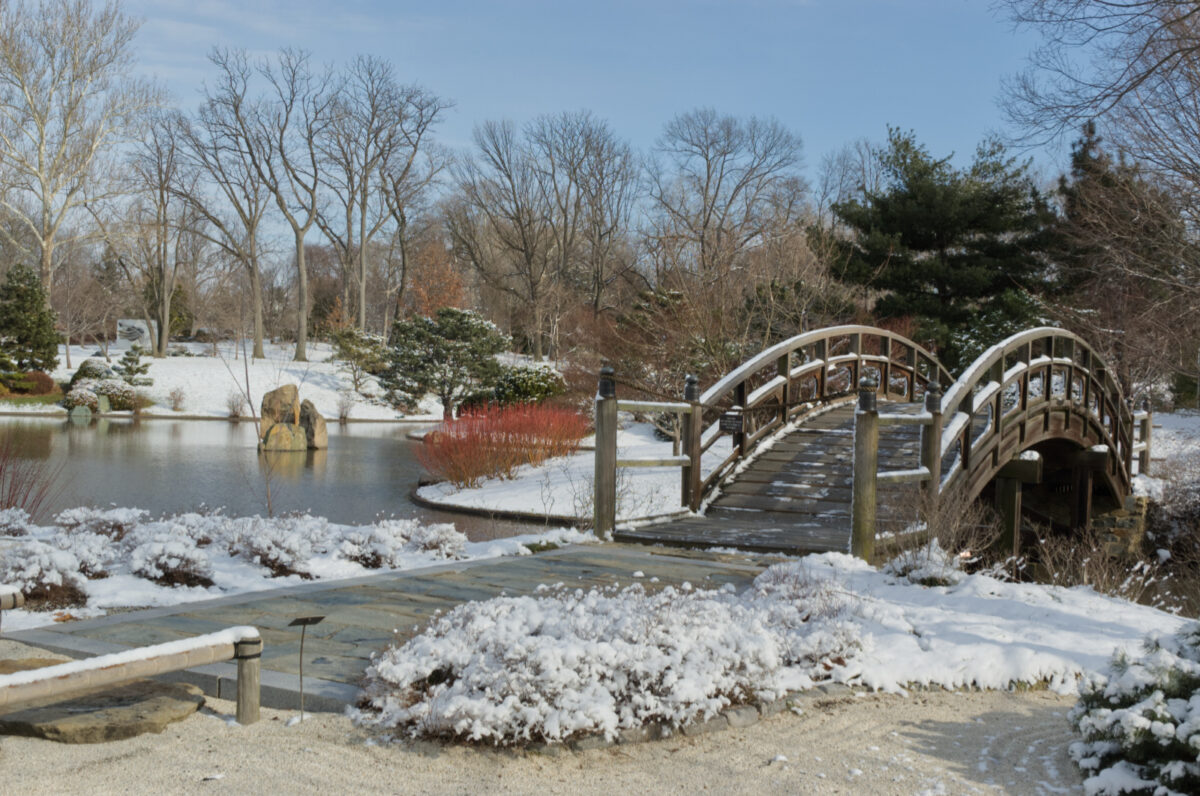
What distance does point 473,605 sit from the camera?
168 inches

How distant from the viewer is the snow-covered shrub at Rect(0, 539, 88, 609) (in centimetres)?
542

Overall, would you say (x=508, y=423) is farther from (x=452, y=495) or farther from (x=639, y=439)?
(x=639, y=439)

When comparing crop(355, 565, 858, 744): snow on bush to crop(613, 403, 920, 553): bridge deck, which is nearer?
crop(355, 565, 858, 744): snow on bush

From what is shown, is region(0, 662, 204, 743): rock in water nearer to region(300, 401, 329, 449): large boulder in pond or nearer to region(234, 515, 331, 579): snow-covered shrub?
region(234, 515, 331, 579): snow-covered shrub

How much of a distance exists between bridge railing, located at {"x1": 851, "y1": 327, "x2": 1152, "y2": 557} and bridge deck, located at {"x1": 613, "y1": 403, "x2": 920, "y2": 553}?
44cm

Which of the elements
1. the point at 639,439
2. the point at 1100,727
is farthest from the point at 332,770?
the point at 639,439

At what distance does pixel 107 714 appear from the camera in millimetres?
3422

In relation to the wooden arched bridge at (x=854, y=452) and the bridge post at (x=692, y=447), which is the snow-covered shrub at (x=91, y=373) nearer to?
the wooden arched bridge at (x=854, y=452)

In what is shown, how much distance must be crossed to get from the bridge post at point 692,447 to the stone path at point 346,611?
62.5 inches

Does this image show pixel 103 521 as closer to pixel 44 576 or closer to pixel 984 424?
pixel 44 576

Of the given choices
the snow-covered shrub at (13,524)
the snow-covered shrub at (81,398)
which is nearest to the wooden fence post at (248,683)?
the snow-covered shrub at (13,524)

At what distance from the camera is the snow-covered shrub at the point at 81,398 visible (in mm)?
27609

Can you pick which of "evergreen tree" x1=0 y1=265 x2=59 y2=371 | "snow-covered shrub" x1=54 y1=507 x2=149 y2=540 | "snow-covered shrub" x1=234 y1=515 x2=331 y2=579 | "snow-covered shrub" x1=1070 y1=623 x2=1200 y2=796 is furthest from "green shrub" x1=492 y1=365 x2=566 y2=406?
"snow-covered shrub" x1=1070 y1=623 x2=1200 y2=796

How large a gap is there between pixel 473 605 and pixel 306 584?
1.90 metres
